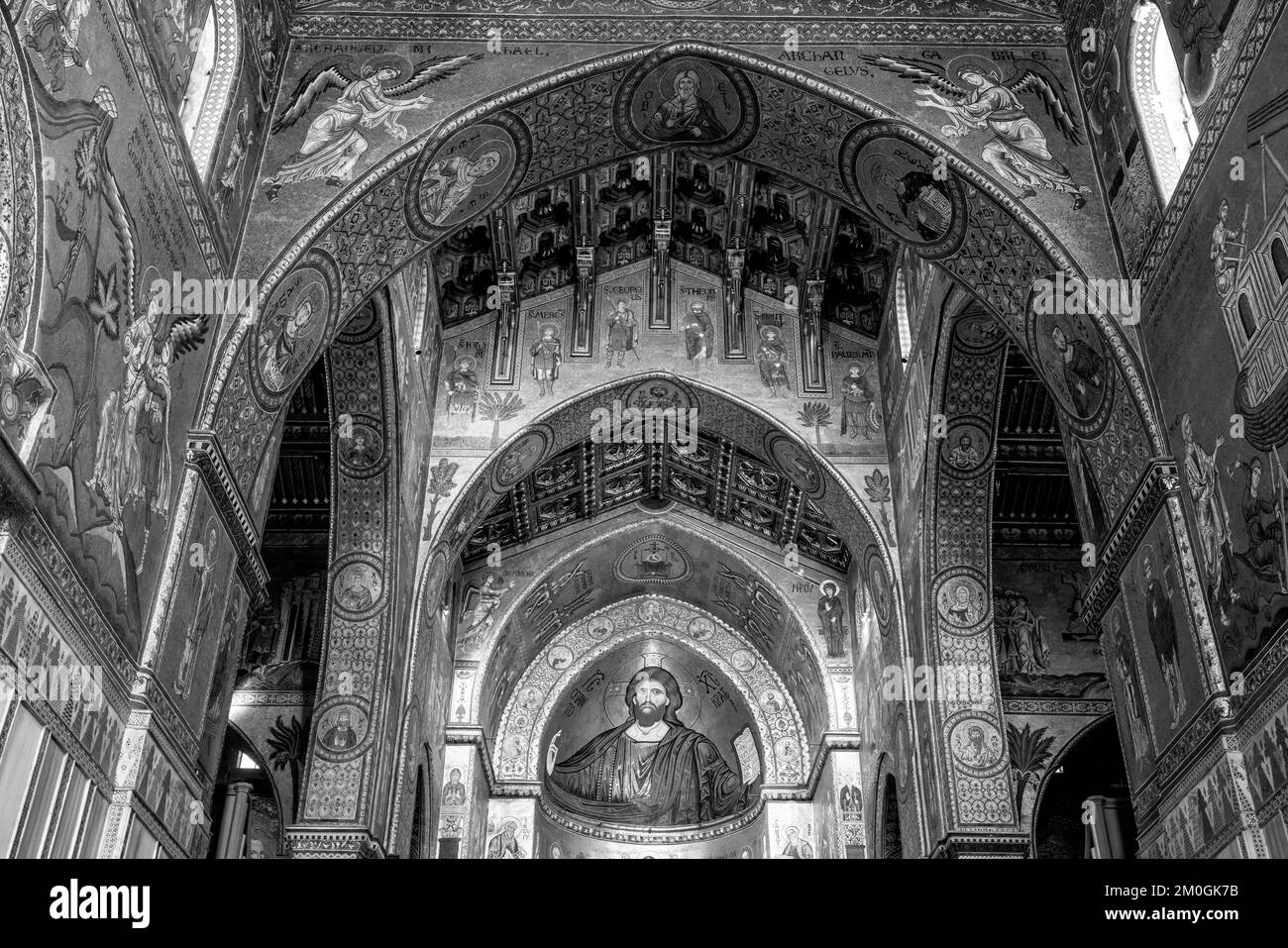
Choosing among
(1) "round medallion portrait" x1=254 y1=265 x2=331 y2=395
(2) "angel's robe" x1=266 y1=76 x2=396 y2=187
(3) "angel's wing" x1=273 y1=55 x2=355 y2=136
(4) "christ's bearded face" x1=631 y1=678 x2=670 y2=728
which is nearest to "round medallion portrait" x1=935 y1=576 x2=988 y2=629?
(1) "round medallion portrait" x1=254 y1=265 x2=331 y2=395

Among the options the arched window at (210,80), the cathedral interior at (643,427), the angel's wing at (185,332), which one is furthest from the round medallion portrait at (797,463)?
the angel's wing at (185,332)

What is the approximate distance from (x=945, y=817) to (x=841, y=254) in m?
7.13

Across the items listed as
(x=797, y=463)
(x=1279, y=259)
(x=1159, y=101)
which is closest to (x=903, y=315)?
(x=797, y=463)

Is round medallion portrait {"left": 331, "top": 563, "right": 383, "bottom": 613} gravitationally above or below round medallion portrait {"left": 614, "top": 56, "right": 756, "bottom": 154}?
below

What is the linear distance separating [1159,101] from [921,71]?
229cm

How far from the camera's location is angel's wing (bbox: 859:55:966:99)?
11.1m

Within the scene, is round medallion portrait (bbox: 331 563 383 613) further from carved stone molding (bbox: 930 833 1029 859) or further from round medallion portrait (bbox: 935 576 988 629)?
carved stone molding (bbox: 930 833 1029 859)

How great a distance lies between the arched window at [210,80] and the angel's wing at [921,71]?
17.6ft

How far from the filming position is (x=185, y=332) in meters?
8.63

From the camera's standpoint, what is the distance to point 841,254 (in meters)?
16.2

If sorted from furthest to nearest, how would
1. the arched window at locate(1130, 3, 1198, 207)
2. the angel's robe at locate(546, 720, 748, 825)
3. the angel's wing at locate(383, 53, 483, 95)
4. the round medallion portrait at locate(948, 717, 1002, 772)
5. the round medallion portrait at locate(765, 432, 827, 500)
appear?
the angel's robe at locate(546, 720, 748, 825) < the round medallion portrait at locate(765, 432, 827, 500) < the round medallion portrait at locate(948, 717, 1002, 772) < the angel's wing at locate(383, 53, 483, 95) < the arched window at locate(1130, 3, 1198, 207)

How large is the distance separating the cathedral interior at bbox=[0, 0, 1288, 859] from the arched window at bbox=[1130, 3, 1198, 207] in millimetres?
33
